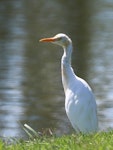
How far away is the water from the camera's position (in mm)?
14656

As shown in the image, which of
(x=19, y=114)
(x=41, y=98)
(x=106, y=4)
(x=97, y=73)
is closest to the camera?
(x=19, y=114)

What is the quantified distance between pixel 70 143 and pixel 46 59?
1245 cm

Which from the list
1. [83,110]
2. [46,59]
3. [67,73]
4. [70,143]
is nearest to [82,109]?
[83,110]

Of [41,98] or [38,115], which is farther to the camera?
[41,98]

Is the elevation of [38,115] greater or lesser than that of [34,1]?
greater

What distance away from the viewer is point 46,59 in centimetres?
1927

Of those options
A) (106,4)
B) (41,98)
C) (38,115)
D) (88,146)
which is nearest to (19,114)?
(38,115)

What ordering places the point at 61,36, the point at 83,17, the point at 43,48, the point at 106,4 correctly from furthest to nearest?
the point at 106,4 < the point at 83,17 < the point at 43,48 < the point at 61,36

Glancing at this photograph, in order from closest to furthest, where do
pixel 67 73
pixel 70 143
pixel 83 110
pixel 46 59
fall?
pixel 70 143 → pixel 83 110 → pixel 67 73 → pixel 46 59

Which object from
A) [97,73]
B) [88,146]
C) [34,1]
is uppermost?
[88,146]

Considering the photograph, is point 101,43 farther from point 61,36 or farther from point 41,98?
point 61,36

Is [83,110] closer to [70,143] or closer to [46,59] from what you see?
[70,143]

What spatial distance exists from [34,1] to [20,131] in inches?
612

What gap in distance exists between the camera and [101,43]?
68.5 feet
